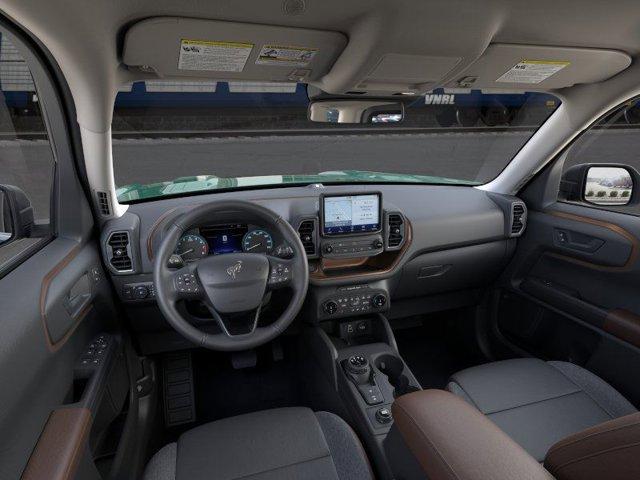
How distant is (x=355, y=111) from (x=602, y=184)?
1.56 metres

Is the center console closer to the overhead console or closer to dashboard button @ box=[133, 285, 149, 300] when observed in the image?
dashboard button @ box=[133, 285, 149, 300]

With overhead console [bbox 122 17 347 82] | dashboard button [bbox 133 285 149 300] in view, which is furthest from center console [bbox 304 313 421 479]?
overhead console [bbox 122 17 347 82]

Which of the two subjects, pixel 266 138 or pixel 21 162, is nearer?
pixel 21 162

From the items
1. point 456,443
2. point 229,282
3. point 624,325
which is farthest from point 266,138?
point 456,443

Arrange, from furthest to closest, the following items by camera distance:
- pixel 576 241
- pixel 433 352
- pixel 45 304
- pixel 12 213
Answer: pixel 433 352 → pixel 576 241 → pixel 12 213 → pixel 45 304

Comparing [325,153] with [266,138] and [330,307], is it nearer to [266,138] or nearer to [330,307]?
[266,138]

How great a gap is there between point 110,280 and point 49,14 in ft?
3.89

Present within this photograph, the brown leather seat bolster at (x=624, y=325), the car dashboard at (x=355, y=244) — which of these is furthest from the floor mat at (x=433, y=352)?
the brown leather seat bolster at (x=624, y=325)

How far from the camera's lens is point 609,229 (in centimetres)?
219

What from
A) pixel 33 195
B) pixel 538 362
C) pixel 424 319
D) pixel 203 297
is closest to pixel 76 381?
pixel 203 297

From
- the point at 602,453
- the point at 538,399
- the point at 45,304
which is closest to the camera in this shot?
the point at 602,453

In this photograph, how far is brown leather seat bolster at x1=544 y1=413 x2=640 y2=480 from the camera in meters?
0.76

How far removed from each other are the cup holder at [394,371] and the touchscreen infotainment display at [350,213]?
698mm

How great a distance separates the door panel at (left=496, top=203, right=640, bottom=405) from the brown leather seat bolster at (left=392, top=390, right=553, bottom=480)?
1.39 m
